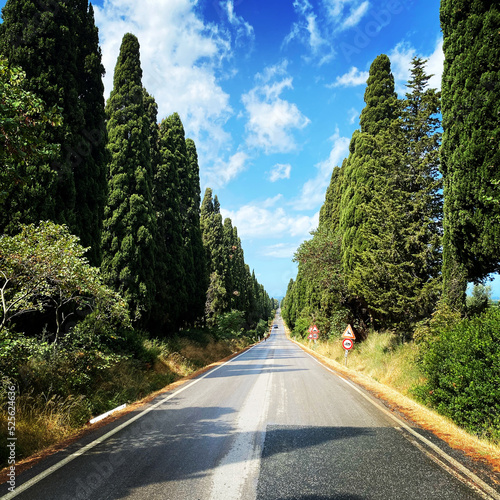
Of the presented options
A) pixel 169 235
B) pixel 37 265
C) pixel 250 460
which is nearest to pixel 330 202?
pixel 169 235

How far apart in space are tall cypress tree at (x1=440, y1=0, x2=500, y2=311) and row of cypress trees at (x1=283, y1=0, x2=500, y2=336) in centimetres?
2

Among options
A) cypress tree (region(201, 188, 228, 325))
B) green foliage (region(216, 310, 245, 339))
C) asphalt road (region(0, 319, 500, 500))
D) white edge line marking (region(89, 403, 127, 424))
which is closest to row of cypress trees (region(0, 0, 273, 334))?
asphalt road (region(0, 319, 500, 500))

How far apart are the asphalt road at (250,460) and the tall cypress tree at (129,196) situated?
26.6 ft

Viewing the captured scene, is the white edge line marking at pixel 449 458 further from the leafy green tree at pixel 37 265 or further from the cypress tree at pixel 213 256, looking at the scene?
the cypress tree at pixel 213 256

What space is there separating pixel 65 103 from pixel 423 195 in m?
12.5

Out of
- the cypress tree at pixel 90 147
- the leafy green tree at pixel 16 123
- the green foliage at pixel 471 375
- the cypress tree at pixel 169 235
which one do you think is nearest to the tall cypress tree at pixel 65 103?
the cypress tree at pixel 90 147

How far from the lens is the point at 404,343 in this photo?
43.7 ft

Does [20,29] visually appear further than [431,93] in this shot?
No

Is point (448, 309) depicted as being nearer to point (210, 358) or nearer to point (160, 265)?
point (160, 265)

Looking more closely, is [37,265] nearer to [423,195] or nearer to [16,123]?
[16,123]

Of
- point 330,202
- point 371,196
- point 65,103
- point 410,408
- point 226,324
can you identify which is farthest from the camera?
point 330,202

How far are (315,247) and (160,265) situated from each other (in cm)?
1124

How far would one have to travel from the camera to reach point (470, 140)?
7551 millimetres

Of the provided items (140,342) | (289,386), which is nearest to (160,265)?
(140,342)
